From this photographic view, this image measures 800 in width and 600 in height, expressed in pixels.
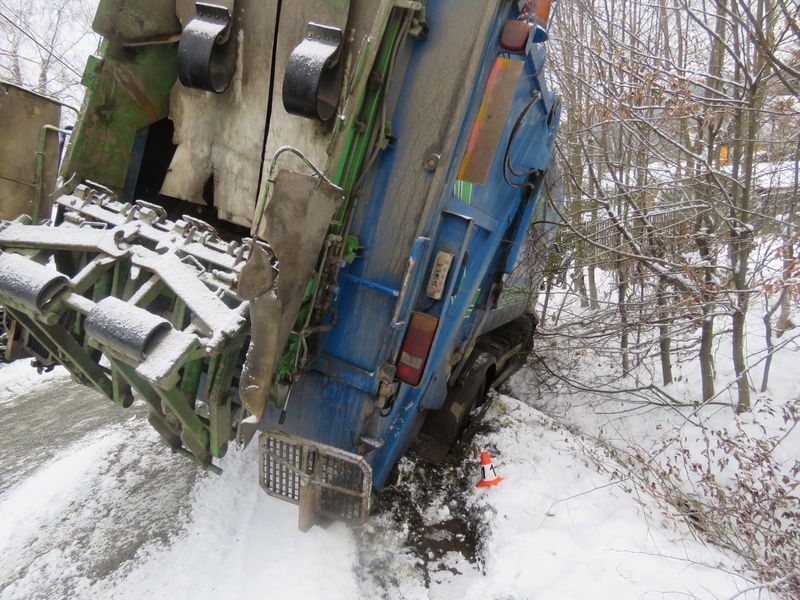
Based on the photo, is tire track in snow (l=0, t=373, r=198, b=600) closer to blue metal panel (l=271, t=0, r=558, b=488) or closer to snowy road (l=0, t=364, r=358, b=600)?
snowy road (l=0, t=364, r=358, b=600)

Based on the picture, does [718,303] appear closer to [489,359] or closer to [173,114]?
[489,359]

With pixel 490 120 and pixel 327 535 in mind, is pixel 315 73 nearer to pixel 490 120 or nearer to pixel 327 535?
pixel 490 120

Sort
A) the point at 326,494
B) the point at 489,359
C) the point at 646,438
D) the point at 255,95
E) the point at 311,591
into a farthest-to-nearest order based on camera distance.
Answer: the point at 646,438 → the point at 489,359 → the point at 255,95 → the point at 326,494 → the point at 311,591

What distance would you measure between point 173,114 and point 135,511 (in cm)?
241

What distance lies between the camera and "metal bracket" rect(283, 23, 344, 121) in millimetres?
2189

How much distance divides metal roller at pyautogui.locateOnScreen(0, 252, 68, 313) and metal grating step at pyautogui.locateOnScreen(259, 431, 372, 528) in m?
1.10

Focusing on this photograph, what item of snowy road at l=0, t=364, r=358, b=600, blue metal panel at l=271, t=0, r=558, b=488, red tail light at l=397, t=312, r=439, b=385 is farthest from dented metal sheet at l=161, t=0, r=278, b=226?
snowy road at l=0, t=364, r=358, b=600

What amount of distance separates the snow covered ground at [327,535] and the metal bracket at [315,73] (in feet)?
7.33

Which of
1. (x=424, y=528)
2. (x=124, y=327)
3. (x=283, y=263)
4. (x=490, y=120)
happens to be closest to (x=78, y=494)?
(x=124, y=327)

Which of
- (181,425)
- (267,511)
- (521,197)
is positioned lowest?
(267,511)

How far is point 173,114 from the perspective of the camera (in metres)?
2.95

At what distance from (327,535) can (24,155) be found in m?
2.81

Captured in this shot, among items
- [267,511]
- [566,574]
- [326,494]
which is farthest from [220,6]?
[566,574]

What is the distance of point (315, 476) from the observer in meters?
2.37
